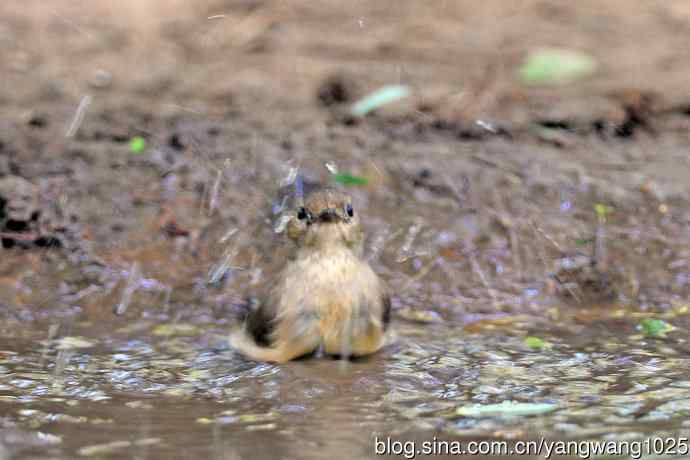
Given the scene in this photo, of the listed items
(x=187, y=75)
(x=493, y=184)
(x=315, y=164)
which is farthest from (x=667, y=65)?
(x=187, y=75)

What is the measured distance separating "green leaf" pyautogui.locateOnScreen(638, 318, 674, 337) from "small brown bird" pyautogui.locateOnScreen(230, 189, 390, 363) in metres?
1.44

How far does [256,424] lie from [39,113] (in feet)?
14.0

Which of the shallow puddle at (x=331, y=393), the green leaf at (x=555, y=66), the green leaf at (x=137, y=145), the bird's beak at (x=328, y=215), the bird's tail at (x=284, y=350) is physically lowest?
the shallow puddle at (x=331, y=393)

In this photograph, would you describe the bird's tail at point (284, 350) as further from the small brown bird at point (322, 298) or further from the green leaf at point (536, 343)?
the green leaf at point (536, 343)

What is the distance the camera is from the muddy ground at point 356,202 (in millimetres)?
4605

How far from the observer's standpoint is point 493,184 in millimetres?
7289

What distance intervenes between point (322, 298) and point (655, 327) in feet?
6.14

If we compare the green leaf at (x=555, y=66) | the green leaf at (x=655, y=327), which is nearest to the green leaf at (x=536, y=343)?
the green leaf at (x=655, y=327)

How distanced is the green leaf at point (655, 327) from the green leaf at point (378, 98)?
2746mm

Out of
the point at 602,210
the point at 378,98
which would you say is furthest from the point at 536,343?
the point at 378,98

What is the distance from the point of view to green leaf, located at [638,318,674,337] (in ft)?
18.8

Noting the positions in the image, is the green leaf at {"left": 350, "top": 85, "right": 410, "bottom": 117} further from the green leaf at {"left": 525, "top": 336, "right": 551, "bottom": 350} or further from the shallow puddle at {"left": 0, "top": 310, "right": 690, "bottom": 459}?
the green leaf at {"left": 525, "top": 336, "right": 551, "bottom": 350}

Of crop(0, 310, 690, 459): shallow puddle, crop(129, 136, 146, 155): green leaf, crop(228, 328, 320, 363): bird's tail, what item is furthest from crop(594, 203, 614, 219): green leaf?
crop(129, 136, 146, 155): green leaf

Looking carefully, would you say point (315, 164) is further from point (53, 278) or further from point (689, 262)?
point (689, 262)
